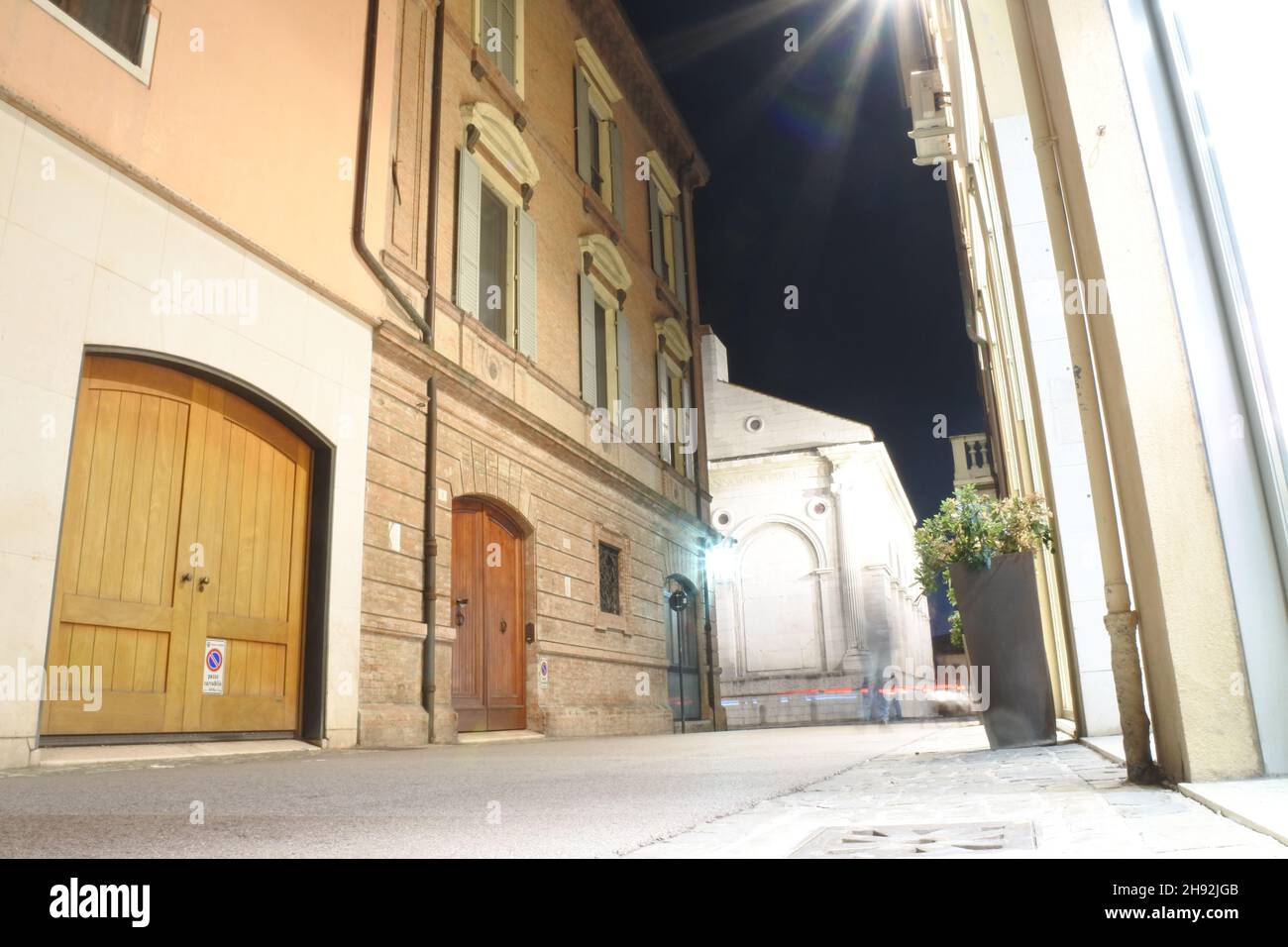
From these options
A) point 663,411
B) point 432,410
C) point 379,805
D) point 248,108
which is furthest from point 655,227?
point 379,805

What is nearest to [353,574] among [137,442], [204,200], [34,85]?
[137,442]

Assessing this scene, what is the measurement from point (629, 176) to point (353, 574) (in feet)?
36.9

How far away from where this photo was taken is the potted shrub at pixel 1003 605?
506 centimetres

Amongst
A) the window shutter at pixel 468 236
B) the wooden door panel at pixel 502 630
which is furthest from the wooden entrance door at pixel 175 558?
the window shutter at pixel 468 236

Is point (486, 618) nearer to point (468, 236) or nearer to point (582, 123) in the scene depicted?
point (468, 236)

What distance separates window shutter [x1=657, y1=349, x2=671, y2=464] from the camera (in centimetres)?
1661

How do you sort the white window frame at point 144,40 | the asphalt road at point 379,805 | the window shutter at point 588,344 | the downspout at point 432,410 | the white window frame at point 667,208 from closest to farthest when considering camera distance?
1. the asphalt road at point 379,805
2. the white window frame at point 144,40
3. the downspout at point 432,410
4. the window shutter at point 588,344
5. the white window frame at point 667,208

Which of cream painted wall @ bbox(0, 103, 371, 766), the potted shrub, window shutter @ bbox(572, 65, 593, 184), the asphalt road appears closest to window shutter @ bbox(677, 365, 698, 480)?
window shutter @ bbox(572, 65, 593, 184)

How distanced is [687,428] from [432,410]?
9525mm

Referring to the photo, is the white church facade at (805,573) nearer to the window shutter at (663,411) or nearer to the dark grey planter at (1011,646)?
the window shutter at (663,411)

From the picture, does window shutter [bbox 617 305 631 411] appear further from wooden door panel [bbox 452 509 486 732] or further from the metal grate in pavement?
the metal grate in pavement

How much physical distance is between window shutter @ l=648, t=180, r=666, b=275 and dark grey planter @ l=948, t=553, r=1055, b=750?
42.9ft

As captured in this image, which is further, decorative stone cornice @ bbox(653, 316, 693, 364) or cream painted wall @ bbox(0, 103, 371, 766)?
decorative stone cornice @ bbox(653, 316, 693, 364)

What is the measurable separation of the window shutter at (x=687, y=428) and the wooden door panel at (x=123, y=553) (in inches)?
466
